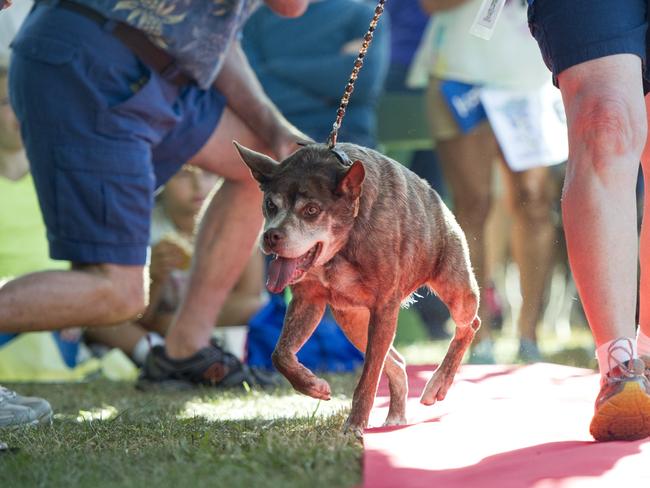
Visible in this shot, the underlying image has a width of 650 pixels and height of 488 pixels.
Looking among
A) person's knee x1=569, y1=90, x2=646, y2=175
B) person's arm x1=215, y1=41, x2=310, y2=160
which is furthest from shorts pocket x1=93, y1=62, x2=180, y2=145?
person's knee x1=569, y1=90, x2=646, y2=175

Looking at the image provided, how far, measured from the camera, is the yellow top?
6.36m

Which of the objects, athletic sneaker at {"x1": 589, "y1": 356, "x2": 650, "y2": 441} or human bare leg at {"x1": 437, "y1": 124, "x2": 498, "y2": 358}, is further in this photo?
human bare leg at {"x1": 437, "y1": 124, "x2": 498, "y2": 358}

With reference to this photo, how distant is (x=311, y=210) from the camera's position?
3264 millimetres

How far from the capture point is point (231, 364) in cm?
533

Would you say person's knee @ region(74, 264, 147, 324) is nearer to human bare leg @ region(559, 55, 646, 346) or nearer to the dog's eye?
the dog's eye

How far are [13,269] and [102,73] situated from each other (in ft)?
7.57

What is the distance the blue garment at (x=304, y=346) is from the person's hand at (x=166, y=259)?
883 mm

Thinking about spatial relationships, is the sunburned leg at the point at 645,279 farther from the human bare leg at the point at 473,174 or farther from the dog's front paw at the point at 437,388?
the human bare leg at the point at 473,174

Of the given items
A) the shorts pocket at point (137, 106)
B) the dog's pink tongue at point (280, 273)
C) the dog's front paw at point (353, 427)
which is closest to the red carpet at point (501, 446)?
the dog's front paw at point (353, 427)

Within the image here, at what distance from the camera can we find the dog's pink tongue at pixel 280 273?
3190mm

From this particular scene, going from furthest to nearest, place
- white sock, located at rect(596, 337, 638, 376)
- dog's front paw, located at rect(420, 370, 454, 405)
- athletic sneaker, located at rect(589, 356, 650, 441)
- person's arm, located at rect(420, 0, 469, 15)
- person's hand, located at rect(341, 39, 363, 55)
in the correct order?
person's hand, located at rect(341, 39, 363, 55)
person's arm, located at rect(420, 0, 469, 15)
dog's front paw, located at rect(420, 370, 454, 405)
white sock, located at rect(596, 337, 638, 376)
athletic sneaker, located at rect(589, 356, 650, 441)

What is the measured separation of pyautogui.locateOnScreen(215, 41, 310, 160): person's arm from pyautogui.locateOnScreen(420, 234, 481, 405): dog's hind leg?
1381 mm

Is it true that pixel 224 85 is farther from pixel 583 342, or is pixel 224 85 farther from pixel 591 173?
pixel 583 342

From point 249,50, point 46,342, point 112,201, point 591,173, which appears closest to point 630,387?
point 591,173
